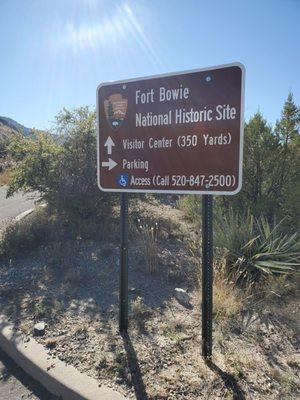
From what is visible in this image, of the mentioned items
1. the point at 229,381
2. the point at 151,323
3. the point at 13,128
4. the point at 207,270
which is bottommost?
the point at 229,381

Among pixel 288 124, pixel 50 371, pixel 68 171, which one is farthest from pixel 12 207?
pixel 50 371

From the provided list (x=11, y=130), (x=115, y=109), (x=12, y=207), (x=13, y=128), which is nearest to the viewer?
(x=115, y=109)

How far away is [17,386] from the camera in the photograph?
10.3ft

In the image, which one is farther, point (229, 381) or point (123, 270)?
point (123, 270)

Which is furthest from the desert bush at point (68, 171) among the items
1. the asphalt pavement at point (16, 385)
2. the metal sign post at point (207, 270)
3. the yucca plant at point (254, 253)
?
the metal sign post at point (207, 270)

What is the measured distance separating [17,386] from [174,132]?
2.32 metres

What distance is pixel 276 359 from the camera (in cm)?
340

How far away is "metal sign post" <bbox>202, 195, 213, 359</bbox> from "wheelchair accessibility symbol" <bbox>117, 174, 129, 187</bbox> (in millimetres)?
715

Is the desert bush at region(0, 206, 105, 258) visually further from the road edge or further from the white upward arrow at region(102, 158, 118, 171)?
the white upward arrow at region(102, 158, 118, 171)

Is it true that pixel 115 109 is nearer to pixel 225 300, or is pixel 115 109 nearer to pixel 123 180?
pixel 123 180

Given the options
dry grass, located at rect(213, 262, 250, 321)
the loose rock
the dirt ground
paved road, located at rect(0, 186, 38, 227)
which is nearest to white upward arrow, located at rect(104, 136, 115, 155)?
the dirt ground

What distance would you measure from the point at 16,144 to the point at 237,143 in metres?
5.08

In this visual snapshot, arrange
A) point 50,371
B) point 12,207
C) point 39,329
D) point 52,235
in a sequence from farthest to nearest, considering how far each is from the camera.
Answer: point 12,207
point 52,235
point 39,329
point 50,371

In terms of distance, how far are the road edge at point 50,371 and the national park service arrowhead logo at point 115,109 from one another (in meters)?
2.01
